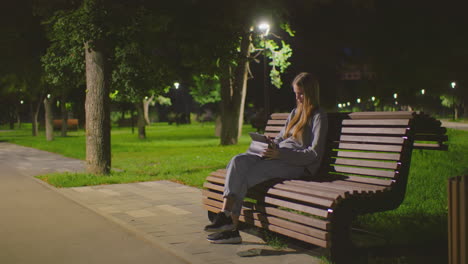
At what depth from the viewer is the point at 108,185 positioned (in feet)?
33.8

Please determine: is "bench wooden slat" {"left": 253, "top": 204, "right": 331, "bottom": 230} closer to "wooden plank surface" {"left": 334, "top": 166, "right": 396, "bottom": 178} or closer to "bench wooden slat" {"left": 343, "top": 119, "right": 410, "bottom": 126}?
"wooden plank surface" {"left": 334, "top": 166, "right": 396, "bottom": 178}

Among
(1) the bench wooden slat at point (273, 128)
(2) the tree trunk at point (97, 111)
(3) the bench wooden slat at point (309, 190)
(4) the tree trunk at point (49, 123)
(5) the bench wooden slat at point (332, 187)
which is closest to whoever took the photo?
(3) the bench wooden slat at point (309, 190)

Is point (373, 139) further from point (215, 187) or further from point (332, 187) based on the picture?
point (215, 187)

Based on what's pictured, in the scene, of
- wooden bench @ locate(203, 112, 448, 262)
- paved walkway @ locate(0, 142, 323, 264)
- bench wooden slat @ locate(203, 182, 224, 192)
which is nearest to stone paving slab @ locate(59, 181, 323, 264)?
paved walkway @ locate(0, 142, 323, 264)

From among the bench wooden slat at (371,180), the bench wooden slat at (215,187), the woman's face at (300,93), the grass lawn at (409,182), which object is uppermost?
the woman's face at (300,93)

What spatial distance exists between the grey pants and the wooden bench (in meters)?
0.13

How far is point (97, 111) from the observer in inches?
447

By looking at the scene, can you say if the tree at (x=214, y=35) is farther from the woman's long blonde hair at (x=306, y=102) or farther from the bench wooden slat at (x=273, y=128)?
the woman's long blonde hair at (x=306, y=102)

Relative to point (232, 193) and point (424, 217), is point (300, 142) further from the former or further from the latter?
point (424, 217)

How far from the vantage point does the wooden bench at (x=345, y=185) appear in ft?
14.8

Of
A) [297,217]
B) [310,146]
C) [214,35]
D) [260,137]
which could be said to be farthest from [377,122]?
[214,35]

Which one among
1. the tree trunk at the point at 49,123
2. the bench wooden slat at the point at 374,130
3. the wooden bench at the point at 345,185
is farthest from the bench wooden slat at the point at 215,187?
the tree trunk at the point at 49,123

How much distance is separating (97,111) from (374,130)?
24.0 ft

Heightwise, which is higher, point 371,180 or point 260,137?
point 260,137
